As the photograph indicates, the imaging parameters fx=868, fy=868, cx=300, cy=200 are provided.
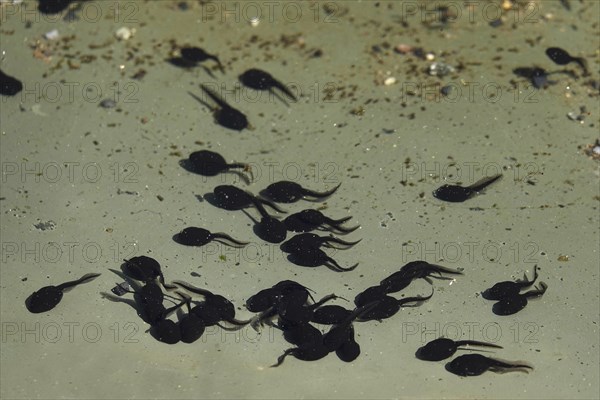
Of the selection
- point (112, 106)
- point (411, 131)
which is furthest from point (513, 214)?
point (112, 106)

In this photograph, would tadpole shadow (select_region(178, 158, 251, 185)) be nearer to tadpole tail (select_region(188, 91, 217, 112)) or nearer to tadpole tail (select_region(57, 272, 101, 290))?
tadpole tail (select_region(188, 91, 217, 112))

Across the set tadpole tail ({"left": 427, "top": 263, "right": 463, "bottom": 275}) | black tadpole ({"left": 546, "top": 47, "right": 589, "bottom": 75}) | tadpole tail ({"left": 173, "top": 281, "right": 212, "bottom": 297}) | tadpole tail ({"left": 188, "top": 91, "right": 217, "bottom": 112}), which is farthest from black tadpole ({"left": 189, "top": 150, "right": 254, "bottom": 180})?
black tadpole ({"left": 546, "top": 47, "right": 589, "bottom": 75})

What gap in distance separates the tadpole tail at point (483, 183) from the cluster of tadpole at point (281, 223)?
907 mm

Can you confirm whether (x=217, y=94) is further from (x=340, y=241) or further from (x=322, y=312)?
(x=322, y=312)

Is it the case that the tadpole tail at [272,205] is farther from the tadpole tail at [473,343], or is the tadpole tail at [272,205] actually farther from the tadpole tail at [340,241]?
the tadpole tail at [473,343]

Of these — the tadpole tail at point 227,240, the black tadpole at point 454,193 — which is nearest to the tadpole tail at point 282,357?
the tadpole tail at point 227,240

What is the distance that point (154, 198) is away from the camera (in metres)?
5.75

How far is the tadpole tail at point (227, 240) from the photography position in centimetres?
547

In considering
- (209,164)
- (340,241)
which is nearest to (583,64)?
(340,241)

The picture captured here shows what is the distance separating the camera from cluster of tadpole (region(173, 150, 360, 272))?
17.6ft

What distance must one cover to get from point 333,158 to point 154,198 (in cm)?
127

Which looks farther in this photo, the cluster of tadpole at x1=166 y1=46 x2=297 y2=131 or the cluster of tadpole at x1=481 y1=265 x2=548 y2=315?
the cluster of tadpole at x1=166 y1=46 x2=297 y2=131

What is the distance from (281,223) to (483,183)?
145cm

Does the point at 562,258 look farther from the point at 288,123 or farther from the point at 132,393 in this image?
the point at 132,393
